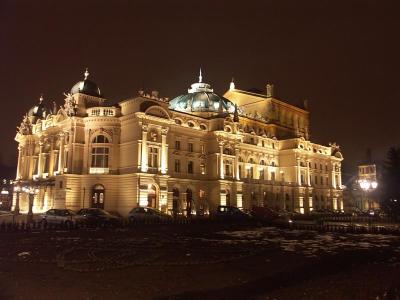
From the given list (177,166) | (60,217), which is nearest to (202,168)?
(177,166)

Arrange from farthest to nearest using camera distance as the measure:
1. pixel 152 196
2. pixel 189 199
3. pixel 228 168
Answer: pixel 228 168 < pixel 189 199 < pixel 152 196

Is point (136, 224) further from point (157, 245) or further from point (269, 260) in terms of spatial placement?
point (269, 260)

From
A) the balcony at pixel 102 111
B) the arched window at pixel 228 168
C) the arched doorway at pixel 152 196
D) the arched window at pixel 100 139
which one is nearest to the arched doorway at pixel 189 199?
the arched window at pixel 228 168

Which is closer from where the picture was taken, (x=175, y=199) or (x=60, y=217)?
(x=60, y=217)

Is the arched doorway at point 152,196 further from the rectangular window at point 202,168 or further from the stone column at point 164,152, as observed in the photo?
the rectangular window at point 202,168

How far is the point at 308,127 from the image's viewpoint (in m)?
103

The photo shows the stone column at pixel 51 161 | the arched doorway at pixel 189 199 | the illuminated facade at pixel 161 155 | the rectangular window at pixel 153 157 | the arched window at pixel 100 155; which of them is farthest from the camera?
the arched doorway at pixel 189 199

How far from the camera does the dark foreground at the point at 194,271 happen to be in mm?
11086

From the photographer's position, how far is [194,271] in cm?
1453

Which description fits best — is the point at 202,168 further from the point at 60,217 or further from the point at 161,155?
the point at 60,217

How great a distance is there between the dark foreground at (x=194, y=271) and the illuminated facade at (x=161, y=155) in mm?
32389

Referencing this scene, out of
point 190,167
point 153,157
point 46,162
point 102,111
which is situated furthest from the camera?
point 46,162

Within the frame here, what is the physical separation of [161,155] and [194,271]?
1630 inches

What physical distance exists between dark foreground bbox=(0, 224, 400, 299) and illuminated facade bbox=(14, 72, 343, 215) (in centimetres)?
3239
